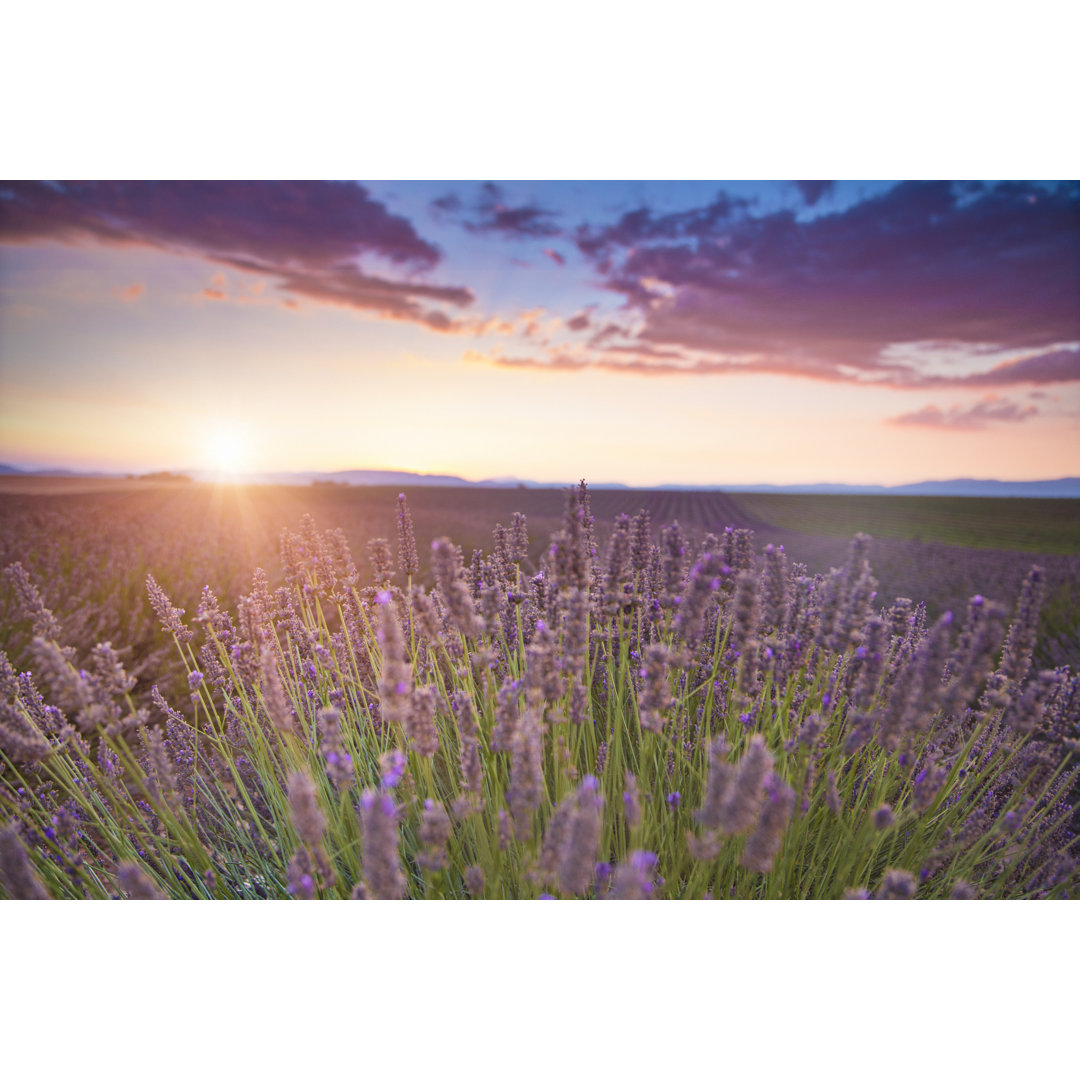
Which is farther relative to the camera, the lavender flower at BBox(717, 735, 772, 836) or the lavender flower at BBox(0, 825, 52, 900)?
the lavender flower at BBox(0, 825, 52, 900)

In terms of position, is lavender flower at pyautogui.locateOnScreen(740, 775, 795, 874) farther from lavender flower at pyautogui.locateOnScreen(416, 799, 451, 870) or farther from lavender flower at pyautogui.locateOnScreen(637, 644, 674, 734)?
lavender flower at pyautogui.locateOnScreen(416, 799, 451, 870)

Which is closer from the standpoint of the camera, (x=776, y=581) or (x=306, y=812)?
(x=306, y=812)

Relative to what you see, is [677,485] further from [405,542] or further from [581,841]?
[581,841]

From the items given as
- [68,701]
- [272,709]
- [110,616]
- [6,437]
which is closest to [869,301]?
[272,709]

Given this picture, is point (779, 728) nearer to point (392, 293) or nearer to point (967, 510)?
point (392, 293)

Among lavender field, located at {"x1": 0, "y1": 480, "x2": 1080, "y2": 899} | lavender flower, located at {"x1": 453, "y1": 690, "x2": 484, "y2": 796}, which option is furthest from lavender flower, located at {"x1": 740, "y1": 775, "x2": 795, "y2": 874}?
lavender flower, located at {"x1": 453, "y1": 690, "x2": 484, "y2": 796}

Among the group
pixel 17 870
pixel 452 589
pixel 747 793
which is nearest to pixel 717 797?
pixel 747 793
